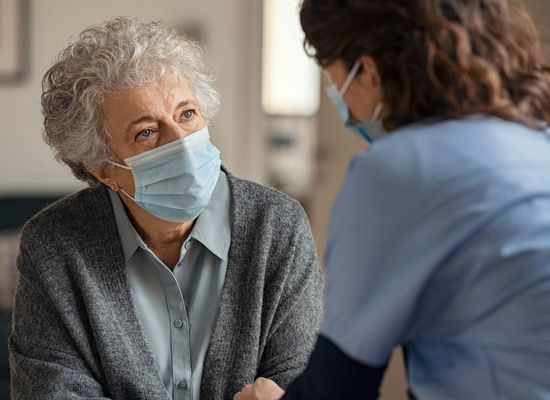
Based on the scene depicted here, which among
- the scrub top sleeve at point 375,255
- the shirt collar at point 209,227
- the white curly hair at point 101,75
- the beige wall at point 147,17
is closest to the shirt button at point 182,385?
the shirt collar at point 209,227

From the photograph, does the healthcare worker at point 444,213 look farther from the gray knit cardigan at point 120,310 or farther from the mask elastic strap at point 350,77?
the gray knit cardigan at point 120,310

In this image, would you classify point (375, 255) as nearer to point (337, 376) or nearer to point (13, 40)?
point (337, 376)

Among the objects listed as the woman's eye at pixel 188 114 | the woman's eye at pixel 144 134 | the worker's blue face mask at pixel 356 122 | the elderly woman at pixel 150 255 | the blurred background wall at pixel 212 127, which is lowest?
the blurred background wall at pixel 212 127

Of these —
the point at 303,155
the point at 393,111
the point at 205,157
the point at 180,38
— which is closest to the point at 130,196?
the point at 205,157

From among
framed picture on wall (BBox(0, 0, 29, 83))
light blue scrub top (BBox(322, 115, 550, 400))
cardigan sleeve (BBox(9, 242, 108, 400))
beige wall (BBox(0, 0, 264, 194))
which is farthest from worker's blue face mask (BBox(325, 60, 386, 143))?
framed picture on wall (BBox(0, 0, 29, 83))

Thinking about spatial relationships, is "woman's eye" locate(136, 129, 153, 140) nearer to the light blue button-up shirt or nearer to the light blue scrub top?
the light blue button-up shirt

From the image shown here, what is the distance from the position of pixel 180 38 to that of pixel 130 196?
0.33 m

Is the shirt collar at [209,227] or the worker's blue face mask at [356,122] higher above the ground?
the worker's blue face mask at [356,122]

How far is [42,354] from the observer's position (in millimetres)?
1592

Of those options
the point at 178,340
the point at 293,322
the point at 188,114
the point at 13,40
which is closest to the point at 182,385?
the point at 178,340

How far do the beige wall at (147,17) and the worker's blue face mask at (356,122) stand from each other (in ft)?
9.19

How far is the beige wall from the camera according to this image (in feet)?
14.0

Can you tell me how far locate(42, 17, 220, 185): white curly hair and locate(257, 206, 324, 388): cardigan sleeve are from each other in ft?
1.17

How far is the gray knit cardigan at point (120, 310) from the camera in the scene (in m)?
1.58
